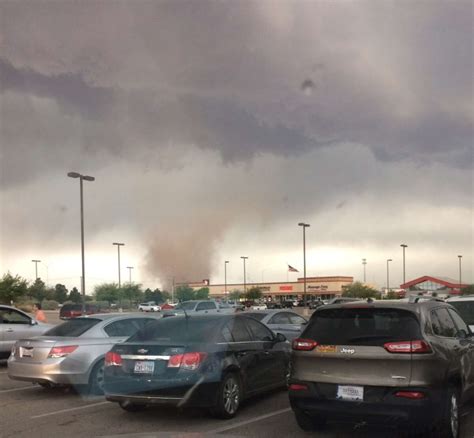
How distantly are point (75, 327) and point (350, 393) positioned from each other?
5.98 meters

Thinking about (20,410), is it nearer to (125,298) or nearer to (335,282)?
(125,298)

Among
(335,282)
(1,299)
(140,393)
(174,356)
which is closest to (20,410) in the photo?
(140,393)

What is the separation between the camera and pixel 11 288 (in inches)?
1917

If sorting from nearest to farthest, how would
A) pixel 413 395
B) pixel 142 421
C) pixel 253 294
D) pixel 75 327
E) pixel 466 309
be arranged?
pixel 413 395
pixel 142 421
pixel 75 327
pixel 466 309
pixel 253 294

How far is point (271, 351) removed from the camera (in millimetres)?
9336

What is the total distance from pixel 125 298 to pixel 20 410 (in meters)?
30.7

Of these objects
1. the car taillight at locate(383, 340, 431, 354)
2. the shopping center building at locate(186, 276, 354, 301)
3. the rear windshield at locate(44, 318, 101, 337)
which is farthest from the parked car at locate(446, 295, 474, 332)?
the shopping center building at locate(186, 276, 354, 301)

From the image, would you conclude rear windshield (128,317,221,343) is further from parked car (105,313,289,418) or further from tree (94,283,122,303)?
tree (94,283,122,303)

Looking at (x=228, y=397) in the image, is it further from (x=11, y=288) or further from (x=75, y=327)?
(x=11, y=288)

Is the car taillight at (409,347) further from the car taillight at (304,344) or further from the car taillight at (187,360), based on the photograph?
the car taillight at (187,360)

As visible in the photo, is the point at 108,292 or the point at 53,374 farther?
the point at 108,292

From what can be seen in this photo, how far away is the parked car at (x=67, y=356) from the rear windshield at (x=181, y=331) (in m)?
1.76

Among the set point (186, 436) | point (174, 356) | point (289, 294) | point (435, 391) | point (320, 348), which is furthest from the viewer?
point (289, 294)

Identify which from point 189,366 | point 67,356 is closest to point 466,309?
point 189,366
